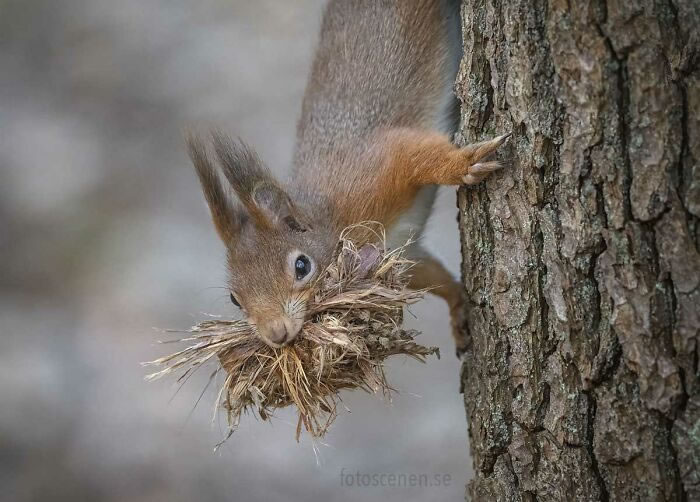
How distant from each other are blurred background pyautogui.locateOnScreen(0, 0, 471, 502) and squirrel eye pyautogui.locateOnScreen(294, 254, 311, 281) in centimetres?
126

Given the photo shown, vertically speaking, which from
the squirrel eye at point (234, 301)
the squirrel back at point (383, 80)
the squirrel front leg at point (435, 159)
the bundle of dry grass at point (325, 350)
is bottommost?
the bundle of dry grass at point (325, 350)

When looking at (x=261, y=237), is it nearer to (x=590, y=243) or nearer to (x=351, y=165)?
(x=351, y=165)

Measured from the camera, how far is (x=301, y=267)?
2418mm

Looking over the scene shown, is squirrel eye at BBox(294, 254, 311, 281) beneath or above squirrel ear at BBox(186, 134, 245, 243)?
beneath

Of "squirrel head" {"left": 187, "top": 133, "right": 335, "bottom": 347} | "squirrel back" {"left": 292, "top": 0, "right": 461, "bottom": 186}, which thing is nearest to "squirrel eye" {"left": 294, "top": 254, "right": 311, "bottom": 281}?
"squirrel head" {"left": 187, "top": 133, "right": 335, "bottom": 347}

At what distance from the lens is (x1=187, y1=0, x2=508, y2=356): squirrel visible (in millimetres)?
2336

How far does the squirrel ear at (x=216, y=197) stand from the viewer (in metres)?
2.38

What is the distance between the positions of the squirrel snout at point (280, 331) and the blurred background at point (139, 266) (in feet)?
5.12

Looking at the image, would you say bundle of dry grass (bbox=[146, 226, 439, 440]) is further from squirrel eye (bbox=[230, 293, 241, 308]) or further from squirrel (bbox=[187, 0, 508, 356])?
squirrel eye (bbox=[230, 293, 241, 308])

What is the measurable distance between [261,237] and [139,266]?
244 centimetres

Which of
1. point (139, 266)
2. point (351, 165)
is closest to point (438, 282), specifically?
point (351, 165)

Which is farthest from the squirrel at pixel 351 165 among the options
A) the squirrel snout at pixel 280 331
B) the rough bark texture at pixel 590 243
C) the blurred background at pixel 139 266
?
the blurred background at pixel 139 266

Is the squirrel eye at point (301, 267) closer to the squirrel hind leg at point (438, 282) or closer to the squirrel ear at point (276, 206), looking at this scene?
the squirrel ear at point (276, 206)

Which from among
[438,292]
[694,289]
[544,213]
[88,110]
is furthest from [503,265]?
[88,110]
